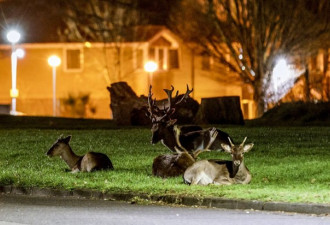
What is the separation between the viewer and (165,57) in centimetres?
6038

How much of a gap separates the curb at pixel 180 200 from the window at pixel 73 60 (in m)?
44.0

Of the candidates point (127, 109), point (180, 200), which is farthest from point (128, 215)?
point (127, 109)

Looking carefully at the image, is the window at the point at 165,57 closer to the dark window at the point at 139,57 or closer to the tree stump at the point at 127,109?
the dark window at the point at 139,57

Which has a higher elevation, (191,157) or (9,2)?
(9,2)

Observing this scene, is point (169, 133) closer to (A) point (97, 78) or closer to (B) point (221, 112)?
(B) point (221, 112)

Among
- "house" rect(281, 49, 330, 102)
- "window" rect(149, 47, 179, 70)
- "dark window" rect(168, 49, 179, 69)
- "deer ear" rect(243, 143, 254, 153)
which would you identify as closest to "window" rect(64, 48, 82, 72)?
"window" rect(149, 47, 179, 70)

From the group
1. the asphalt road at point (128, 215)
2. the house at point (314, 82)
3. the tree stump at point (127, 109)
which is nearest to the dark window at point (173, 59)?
the house at point (314, 82)

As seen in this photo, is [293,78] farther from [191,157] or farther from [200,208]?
[200,208]

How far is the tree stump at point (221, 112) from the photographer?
33938mm

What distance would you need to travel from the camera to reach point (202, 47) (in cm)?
5534

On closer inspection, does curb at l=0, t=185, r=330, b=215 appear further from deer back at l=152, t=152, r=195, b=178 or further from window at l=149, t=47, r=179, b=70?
window at l=149, t=47, r=179, b=70

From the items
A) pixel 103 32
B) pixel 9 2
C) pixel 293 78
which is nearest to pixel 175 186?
pixel 293 78

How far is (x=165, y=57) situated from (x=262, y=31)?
44.2 ft

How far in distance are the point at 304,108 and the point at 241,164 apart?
2204cm
